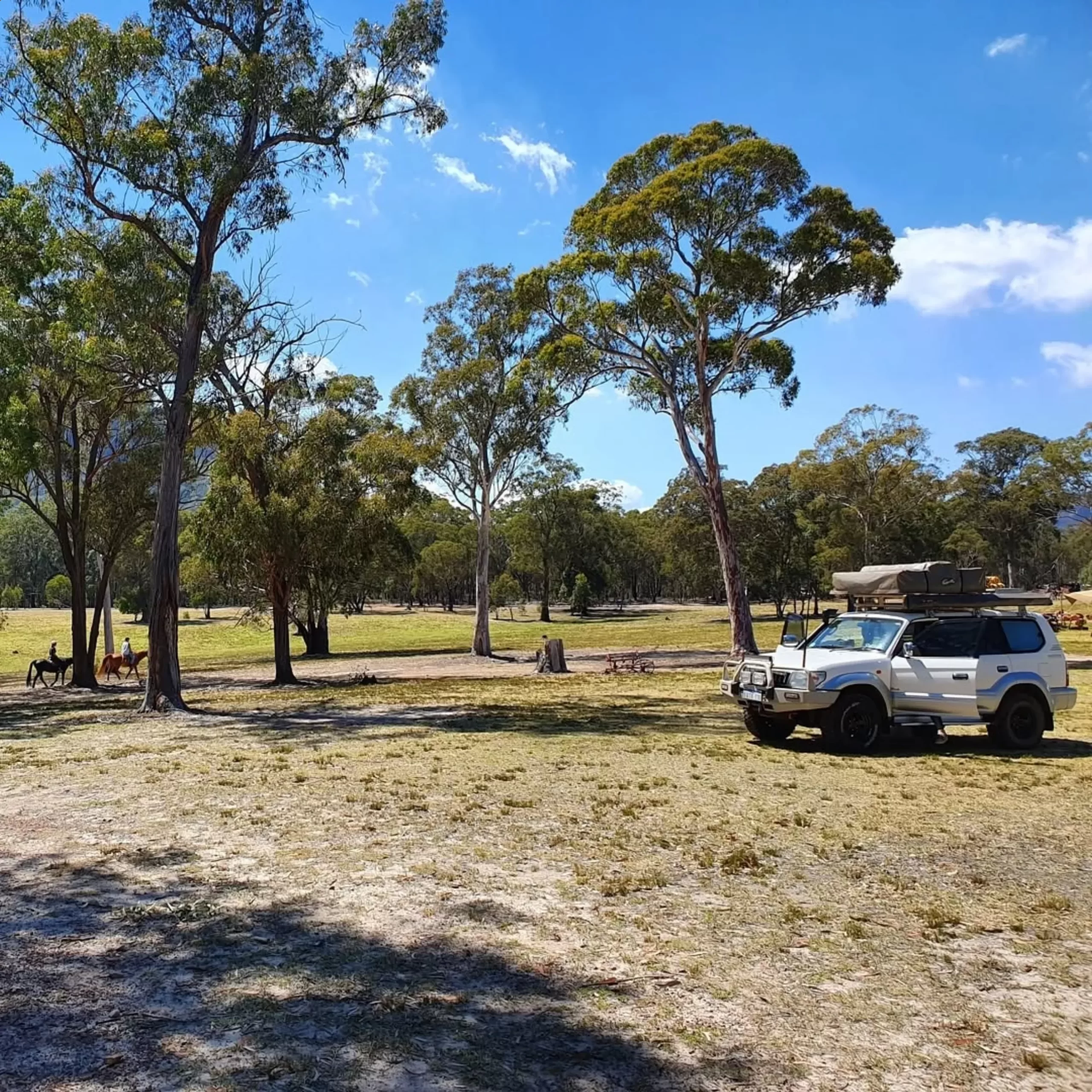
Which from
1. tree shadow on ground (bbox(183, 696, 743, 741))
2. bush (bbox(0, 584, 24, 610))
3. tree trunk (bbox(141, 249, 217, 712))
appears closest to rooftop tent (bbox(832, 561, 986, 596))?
tree shadow on ground (bbox(183, 696, 743, 741))

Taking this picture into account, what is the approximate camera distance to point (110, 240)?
1897 centimetres

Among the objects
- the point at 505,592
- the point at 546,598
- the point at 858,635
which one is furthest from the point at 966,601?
the point at 505,592

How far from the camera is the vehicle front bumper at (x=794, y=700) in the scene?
1100 centimetres

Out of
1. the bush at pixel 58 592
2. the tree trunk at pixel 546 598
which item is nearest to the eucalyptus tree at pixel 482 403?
the tree trunk at pixel 546 598

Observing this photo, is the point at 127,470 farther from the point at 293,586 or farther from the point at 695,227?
the point at 695,227

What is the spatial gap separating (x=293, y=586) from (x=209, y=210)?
1052 cm

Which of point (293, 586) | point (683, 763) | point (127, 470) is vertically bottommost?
point (683, 763)

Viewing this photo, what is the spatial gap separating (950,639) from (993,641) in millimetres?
522

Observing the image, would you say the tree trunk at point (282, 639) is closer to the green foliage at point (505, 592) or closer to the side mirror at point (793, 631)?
the side mirror at point (793, 631)

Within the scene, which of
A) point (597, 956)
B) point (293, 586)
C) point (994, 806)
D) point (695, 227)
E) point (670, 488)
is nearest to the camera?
point (597, 956)

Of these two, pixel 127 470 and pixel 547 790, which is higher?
pixel 127 470

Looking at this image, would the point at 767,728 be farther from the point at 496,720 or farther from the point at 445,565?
the point at 445,565

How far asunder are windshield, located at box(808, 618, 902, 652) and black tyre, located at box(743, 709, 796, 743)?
116 cm

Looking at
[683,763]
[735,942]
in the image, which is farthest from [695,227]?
[735,942]
